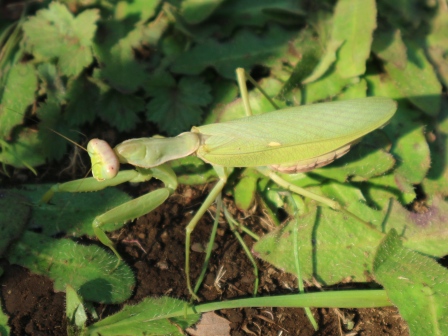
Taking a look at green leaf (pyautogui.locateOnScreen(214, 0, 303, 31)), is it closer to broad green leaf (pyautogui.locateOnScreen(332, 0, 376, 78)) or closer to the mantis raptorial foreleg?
broad green leaf (pyautogui.locateOnScreen(332, 0, 376, 78))

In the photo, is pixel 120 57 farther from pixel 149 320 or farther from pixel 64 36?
pixel 149 320

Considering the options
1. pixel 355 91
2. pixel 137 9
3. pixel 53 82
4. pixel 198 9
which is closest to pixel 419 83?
pixel 355 91

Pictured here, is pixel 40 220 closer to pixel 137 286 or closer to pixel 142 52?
pixel 137 286

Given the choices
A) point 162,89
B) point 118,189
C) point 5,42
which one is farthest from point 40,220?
point 5,42

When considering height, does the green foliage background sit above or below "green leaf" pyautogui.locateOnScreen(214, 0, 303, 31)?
below

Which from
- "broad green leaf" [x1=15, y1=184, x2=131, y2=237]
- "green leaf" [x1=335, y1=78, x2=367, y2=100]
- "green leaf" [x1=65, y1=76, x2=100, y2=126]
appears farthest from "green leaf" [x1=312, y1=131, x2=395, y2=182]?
"green leaf" [x1=65, y1=76, x2=100, y2=126]

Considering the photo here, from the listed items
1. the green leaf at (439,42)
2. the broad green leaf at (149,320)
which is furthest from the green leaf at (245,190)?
the green leaf at (439,42)

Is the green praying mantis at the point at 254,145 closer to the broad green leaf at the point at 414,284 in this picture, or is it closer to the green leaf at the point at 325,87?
the broad green leaf at the point at 414,284
